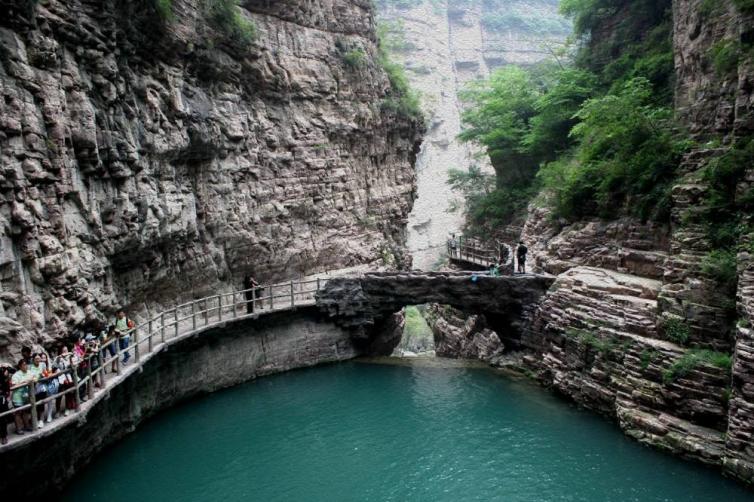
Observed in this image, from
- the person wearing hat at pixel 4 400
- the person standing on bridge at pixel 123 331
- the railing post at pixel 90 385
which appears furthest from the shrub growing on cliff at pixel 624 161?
the person wearing hat at pixel 4 400

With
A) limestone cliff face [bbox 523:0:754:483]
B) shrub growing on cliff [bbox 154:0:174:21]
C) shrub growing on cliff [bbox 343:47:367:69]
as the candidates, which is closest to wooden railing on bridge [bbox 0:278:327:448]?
shrub growing on cliff [bbox 154:0:174:21]

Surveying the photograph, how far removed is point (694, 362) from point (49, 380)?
15772 millimetres

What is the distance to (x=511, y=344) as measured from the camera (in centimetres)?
2364

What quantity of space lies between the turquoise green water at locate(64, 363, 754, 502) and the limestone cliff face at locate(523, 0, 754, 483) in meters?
0.80

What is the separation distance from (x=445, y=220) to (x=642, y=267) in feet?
154

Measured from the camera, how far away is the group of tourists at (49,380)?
11.1 meters

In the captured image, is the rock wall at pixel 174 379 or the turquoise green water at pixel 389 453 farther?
the turquoise green water at pixel 389 453

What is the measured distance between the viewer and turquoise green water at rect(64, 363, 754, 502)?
14336 mm

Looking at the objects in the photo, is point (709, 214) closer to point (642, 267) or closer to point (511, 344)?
point (642, 267)

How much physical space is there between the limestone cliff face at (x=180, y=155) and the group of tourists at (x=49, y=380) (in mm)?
639

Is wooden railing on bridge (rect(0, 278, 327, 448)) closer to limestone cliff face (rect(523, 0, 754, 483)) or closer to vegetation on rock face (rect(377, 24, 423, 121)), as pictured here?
limestone cliff face (rect(523, 0, 754, 483))

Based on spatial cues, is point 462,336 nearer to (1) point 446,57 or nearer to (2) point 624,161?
(2) point 624,161

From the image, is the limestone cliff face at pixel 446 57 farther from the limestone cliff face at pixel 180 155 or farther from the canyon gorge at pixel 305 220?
the canyon gorge at pixel 305 220

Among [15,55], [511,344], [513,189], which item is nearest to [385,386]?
[511,344]
